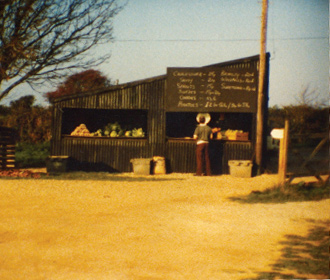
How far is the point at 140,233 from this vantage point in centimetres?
558

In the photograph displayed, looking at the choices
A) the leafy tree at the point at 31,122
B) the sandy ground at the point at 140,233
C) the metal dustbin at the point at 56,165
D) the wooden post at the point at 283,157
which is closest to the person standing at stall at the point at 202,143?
the sandy ground at the point at 140,233

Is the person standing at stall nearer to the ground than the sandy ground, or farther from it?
farther from it

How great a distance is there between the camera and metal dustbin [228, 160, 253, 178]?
13.1 m

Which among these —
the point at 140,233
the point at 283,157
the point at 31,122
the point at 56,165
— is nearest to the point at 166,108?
the point at 56,165

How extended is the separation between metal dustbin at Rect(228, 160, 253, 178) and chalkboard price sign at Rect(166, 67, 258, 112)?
1.92m

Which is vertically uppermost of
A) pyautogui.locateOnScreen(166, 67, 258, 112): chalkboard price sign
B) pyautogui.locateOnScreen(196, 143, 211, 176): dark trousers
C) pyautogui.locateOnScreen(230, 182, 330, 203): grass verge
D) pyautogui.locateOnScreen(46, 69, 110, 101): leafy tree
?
pyautogui.locateOnScreen(46, 69, 110, 101): leafy tree

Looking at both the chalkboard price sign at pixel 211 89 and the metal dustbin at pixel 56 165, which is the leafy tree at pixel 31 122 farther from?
the chalkboard price sign at pixel 211 89

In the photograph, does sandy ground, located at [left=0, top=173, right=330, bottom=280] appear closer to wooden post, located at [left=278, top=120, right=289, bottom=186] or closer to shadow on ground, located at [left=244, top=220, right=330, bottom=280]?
shadow on ground, located at [left=244, top=220, right=330, bottom=280]

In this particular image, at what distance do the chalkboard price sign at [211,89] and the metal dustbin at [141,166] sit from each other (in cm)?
204

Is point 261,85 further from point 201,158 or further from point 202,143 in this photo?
point 201,158

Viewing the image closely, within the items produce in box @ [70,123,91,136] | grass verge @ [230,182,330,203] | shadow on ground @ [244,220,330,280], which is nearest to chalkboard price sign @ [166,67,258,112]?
produce in box @ [70,123,91,136]

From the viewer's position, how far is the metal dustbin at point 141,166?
44.7 feet

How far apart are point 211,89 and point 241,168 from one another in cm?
302

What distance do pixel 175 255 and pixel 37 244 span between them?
1807 mm
